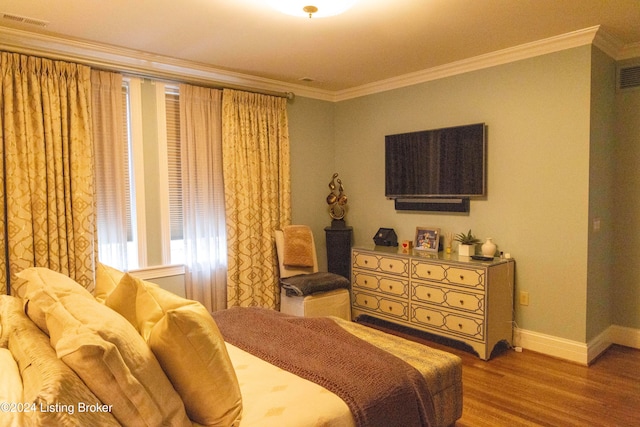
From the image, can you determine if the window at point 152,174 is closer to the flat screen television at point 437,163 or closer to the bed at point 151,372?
the bed at point 151,372

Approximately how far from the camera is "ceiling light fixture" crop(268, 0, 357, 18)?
2.35 meters

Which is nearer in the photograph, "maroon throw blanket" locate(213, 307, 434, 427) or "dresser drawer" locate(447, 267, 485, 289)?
"maroon throw blanket" locate(213, 307, 434, 427)

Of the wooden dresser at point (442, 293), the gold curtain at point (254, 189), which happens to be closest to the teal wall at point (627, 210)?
the wooden dresser at point (442, 293)

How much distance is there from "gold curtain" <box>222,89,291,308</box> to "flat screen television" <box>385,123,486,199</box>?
1.18 m

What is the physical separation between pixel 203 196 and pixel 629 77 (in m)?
3.88

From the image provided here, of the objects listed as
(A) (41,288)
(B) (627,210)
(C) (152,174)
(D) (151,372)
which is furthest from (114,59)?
(B) (627,210)

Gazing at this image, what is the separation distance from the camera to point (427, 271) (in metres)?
3.75

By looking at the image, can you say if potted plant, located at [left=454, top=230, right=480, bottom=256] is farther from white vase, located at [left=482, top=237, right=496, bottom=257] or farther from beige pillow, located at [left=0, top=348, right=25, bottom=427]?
beige pillow, located at [left=0, top=348, right=25, bottom=427]

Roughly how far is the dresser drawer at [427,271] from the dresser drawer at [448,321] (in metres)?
0.29

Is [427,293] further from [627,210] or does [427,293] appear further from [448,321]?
[627,210]

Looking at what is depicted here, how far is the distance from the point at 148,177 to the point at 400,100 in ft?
8.76

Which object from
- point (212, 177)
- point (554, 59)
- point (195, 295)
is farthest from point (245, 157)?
point (554, 59)

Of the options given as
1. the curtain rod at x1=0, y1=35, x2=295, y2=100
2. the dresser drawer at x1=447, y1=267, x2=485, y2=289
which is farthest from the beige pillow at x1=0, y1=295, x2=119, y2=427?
the dresser drawer at x1=447, y1=267, x2=485, y2=289

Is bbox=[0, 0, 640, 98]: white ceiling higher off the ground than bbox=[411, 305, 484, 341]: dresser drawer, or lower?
higher
